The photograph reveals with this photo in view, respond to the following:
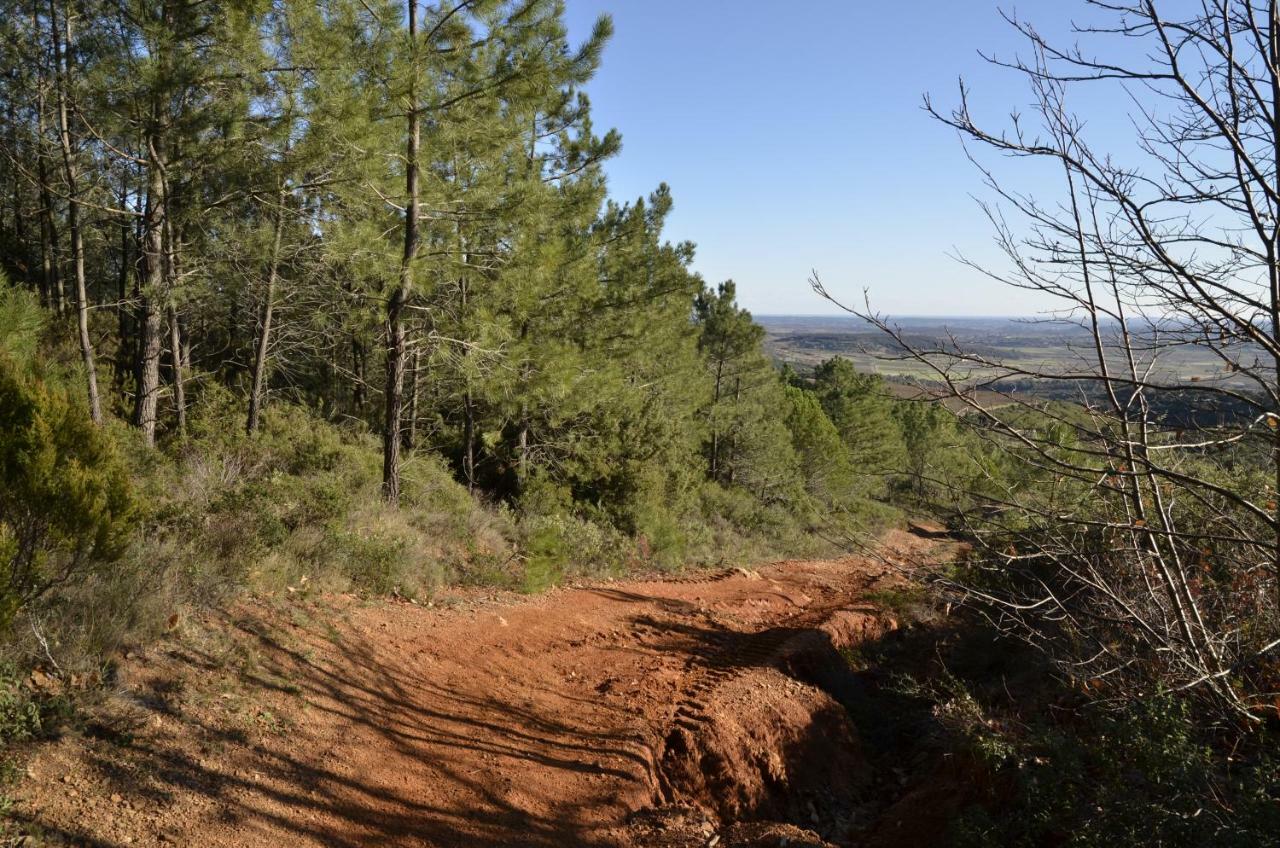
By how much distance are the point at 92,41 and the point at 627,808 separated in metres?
12.0

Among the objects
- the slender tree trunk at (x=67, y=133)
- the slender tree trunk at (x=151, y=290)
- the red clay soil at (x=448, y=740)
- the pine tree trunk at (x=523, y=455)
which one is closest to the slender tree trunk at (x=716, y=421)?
the pine tree trunk at (x=523, y=455)

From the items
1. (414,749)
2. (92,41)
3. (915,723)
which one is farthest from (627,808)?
(92,41)

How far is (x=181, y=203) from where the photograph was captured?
1071 centimetres

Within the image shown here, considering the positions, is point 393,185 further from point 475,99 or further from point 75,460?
point 75,460

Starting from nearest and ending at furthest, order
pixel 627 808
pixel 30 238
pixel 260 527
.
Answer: pixel 627 808
pixel 260 527
pixel 30 238

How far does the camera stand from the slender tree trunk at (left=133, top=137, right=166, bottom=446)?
931cm

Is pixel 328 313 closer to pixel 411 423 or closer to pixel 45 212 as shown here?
pixel 411 423

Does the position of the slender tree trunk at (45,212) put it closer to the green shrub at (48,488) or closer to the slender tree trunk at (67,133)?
the slender tree trunk at (67,133)

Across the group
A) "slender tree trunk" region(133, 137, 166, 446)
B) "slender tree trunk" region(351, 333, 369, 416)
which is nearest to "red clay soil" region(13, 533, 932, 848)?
"slender tree trunk" region(133, 137, 166, 446)

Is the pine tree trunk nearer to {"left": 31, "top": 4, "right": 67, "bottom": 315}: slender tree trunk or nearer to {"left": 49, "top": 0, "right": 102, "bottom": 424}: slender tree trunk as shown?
{"left": 49, "top": 0, "right": 102, "bottom": 424}: slender tree trunk

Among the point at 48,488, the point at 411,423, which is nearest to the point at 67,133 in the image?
the point at 411,423

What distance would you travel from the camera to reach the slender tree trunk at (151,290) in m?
9.31

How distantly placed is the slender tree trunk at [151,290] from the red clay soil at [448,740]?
208 inches

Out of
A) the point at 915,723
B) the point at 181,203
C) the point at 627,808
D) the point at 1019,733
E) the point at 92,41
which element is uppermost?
the point at 92,41
